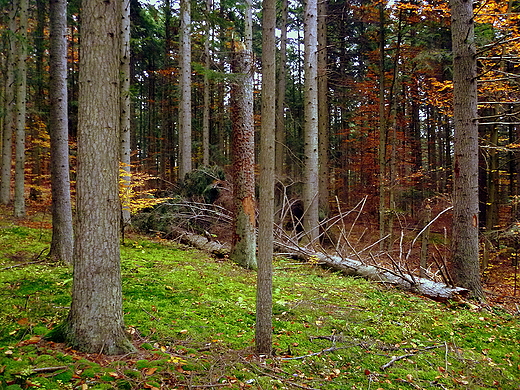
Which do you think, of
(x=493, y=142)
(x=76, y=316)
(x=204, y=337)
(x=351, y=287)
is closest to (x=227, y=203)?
(x=351, y=287)

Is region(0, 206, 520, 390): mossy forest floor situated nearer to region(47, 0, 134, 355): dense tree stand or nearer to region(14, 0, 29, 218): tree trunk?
region(47, 0, 134, 355): dense tree stand

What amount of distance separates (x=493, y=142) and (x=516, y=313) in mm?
7174

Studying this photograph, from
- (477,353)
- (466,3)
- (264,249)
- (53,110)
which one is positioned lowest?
(477,353)

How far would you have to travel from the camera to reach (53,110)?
17.9 ft

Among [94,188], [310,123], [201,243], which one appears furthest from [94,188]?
[310,123]

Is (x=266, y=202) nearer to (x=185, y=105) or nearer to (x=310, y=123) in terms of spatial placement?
(x=310, y=123)

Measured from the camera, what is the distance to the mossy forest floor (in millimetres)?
2750

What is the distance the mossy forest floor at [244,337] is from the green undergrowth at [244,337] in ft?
0.05

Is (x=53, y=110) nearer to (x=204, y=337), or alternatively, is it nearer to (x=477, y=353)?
(x=204, y=337)

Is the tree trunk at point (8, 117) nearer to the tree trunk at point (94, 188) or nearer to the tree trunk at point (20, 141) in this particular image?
the tree trunk at point (20, 141)

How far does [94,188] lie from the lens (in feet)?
9.65

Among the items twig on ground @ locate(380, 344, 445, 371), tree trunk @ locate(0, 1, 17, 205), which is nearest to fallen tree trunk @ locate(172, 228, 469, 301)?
twig on ground @ locate(380, 344, 445, 371)

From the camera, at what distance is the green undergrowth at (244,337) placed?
2.75 meters

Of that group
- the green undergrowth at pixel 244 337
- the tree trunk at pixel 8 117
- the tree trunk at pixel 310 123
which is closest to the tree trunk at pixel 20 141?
the tree trunk at pixel 8 117
